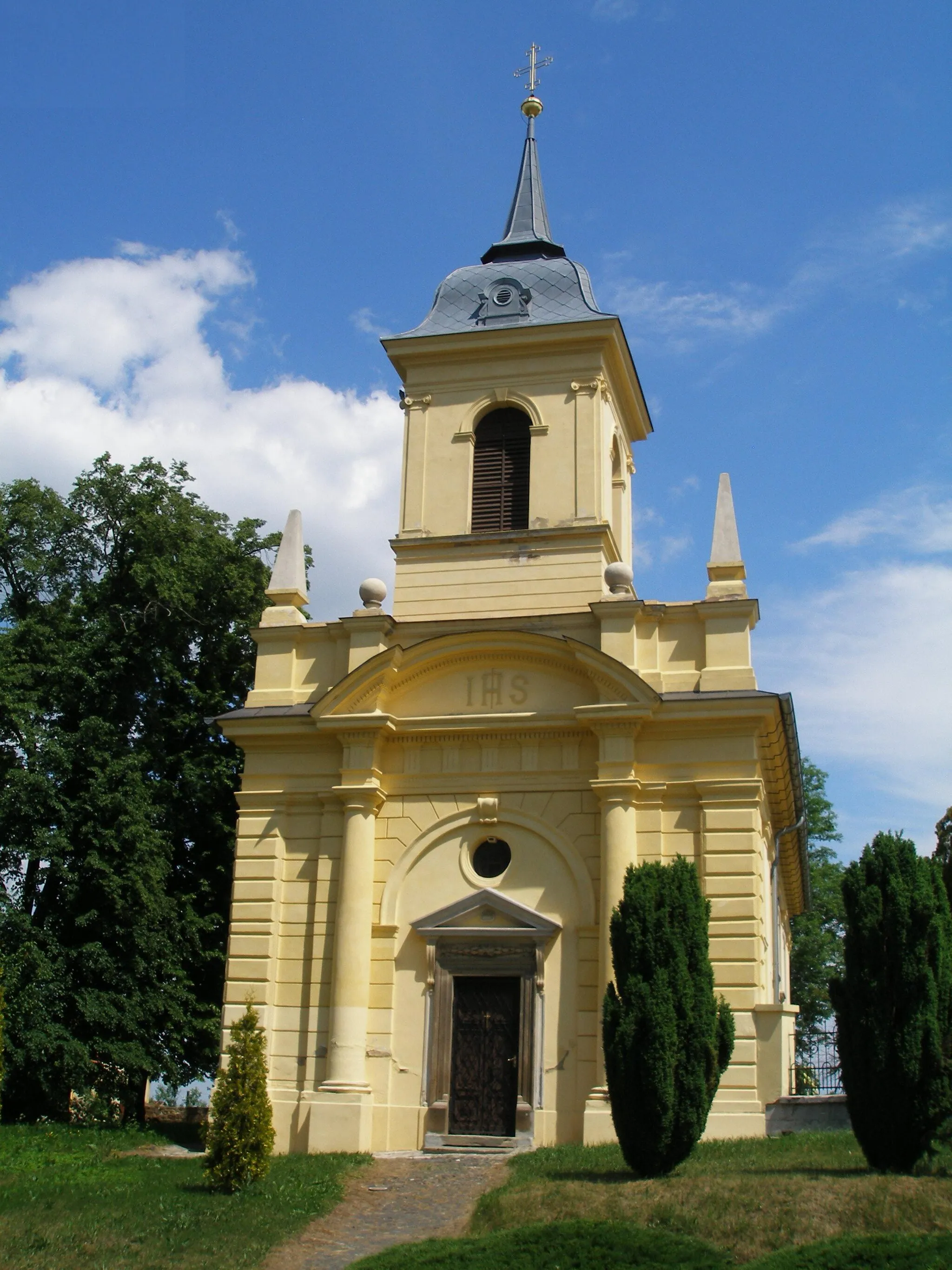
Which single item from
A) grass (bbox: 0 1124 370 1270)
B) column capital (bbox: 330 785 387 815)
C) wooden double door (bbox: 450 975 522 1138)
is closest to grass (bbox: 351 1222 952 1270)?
grass (bbox: 0 1124 370 1270)

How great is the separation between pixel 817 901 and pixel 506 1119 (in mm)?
23993

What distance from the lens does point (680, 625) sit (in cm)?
1984

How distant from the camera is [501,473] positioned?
896 inches

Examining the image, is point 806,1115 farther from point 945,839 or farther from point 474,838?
point 945,839

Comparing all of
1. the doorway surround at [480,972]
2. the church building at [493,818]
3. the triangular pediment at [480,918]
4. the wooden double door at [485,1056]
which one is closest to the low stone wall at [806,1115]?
the church building at [493,818]

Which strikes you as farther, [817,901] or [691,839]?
[817,901]

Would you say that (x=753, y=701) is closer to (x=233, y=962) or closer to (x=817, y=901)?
(x=233, y=962)

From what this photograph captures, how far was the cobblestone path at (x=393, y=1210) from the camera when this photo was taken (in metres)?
12.2

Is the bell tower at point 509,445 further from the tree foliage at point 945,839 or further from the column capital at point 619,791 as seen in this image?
the tree foliage at point 945,839

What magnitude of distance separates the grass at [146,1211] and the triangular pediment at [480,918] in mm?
3251

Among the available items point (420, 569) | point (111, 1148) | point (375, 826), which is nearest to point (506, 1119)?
point (375, 826)

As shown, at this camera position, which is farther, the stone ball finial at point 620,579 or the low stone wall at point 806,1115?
the stone ball finial at point 620,579

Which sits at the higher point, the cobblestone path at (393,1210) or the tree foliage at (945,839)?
the tree foliage at (945,839)

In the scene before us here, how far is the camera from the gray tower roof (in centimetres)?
2333
